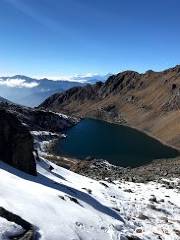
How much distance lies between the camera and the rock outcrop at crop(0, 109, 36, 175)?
4034cm

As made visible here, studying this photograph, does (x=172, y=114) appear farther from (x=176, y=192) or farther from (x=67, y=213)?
(x=67, y=213)

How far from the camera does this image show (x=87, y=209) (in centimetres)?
3309

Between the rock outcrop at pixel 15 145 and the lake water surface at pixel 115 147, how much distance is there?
6659cm

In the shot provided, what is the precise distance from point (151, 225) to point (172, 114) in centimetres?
16775

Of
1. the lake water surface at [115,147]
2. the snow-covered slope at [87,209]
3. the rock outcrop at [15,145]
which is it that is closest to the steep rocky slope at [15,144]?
the rock outcrop at [15,145]

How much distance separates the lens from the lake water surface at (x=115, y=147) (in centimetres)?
12050

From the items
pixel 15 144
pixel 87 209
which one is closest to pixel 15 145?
pixel 15 144

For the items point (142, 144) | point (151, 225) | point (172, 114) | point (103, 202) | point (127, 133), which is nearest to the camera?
point (151, 225)

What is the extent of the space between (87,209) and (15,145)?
1181cm

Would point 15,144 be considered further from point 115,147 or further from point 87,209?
point 115,147

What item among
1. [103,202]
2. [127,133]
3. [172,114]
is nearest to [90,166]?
[103,202]

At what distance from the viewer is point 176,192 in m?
52.0

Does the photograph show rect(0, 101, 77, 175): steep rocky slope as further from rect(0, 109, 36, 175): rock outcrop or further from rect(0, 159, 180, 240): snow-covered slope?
rect(0, 159, 180, 240): snow-covered slope

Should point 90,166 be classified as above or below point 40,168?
below
